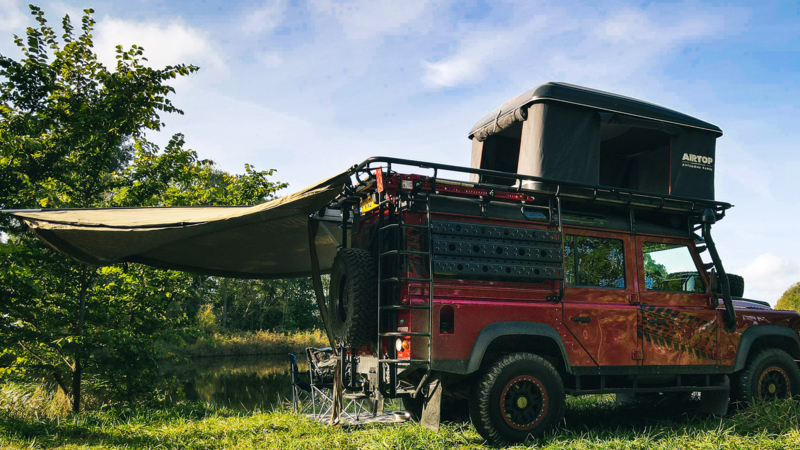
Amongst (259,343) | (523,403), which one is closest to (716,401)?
(523,403)

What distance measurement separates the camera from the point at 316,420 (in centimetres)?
706

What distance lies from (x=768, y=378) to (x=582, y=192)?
3566mm

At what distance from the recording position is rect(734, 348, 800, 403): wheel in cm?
696

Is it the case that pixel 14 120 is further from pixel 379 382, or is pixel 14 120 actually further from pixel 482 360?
pixel 482 360

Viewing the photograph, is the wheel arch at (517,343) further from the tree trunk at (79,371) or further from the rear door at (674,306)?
the tree trunk at (79,371)

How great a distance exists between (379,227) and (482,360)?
5.68 feet

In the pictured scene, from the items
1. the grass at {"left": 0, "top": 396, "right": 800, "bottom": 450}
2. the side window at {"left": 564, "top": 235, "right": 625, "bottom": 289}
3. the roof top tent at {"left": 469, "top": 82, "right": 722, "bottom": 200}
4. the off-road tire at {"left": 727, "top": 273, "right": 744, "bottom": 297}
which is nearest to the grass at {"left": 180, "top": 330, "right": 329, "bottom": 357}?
the grass at {"left": 0, "top": 396, "right": 800, "bottom": 450}

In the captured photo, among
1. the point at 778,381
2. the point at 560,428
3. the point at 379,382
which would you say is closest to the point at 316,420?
the point at 379,382

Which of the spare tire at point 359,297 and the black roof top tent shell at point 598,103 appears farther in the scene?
the black roof top tent shell at point 598,103

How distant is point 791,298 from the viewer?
1065 inches

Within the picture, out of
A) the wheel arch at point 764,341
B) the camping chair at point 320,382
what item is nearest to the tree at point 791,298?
A: the wheel arch at point 764,341

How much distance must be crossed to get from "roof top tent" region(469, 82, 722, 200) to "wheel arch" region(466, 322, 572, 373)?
1.65 meters

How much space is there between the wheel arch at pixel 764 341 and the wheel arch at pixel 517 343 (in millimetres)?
2545

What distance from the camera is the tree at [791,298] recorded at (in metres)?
26.4
